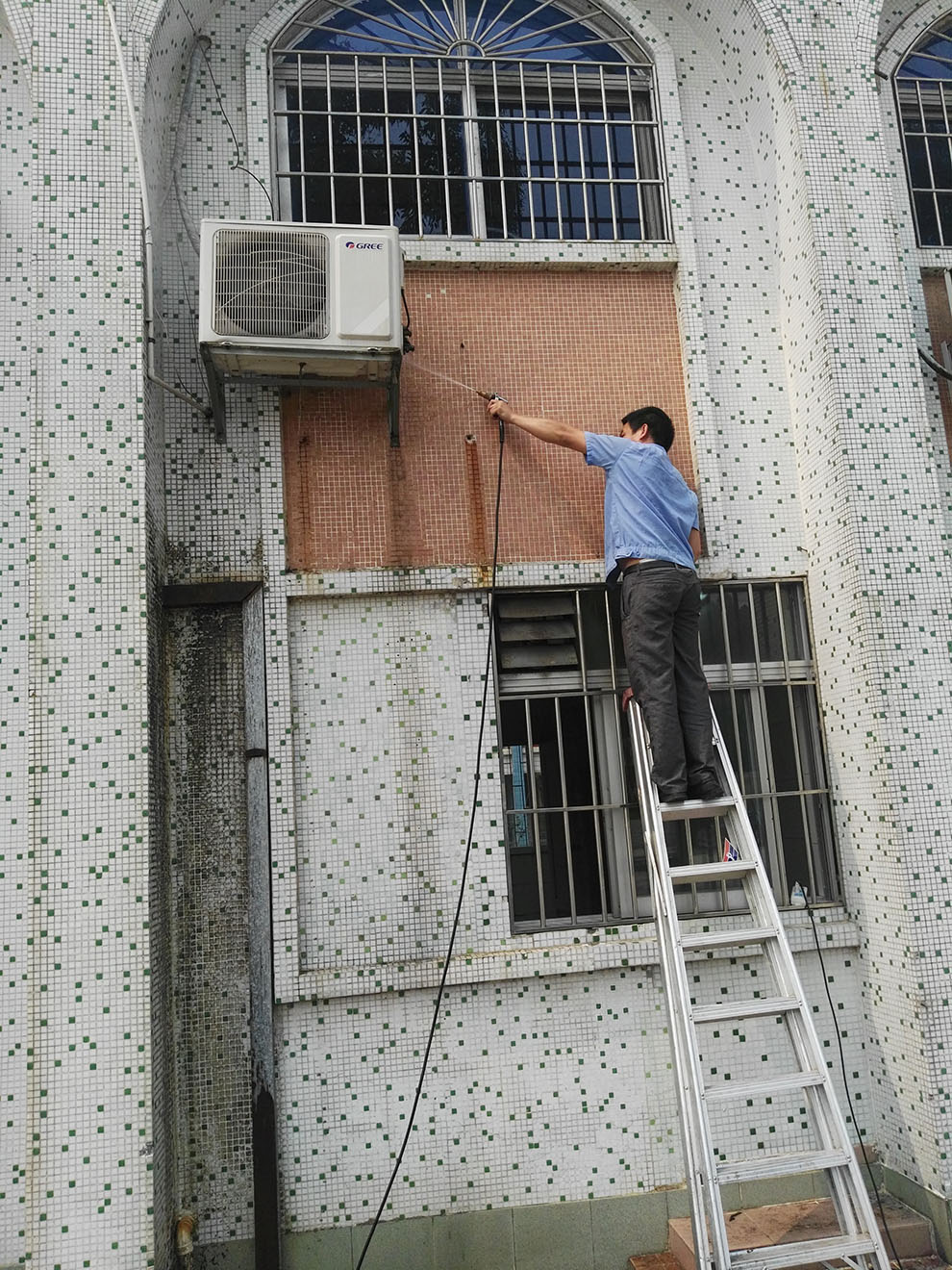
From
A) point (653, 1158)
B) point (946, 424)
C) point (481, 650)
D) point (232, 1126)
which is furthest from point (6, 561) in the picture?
point (946, 424)

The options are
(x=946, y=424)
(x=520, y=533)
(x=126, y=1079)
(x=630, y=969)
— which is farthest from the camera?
(x=946, y=424)

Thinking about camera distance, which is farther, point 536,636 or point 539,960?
point 536,636

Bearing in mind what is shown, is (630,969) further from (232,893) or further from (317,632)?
(317,632)

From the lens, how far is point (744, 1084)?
349cm

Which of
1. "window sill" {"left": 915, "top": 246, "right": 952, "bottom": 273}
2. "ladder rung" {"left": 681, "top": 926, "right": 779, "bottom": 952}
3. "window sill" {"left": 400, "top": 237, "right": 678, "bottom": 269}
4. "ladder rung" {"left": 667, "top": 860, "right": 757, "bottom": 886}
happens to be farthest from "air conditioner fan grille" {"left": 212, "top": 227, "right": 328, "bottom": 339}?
"window sill" {"left": 915, "top": 246, "right": 952, "bottom": 273}

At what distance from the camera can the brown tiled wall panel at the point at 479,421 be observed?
495cm

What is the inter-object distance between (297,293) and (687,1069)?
3.74m

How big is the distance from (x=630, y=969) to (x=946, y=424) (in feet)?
11.5

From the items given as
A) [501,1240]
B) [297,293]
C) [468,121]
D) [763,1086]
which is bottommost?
[501,1240]

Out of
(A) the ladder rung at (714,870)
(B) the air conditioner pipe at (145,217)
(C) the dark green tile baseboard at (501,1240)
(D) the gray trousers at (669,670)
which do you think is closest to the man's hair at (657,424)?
(D) the gray trousers at (669,670)

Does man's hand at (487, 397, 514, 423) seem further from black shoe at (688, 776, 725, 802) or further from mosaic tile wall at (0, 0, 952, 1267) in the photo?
black shoe at (688, 776, 725, 802)

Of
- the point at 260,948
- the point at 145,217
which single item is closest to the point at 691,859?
the point at 260,948

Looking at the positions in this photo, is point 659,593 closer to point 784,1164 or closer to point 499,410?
point 499,410

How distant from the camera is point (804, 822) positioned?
16.9ft
